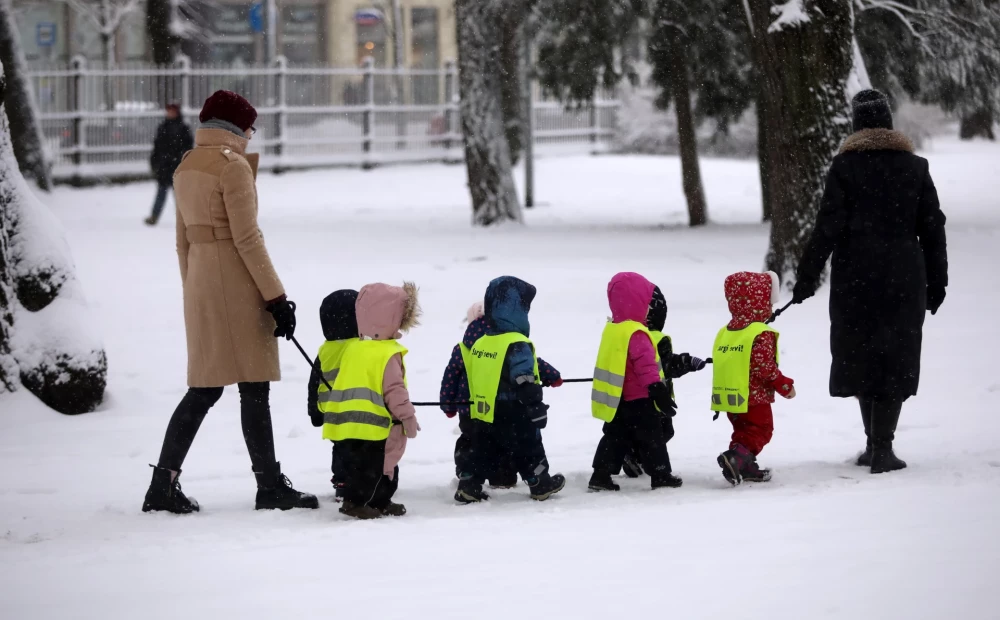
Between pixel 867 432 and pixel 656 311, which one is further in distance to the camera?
pixel 867 432

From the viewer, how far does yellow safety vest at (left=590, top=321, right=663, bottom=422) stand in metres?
5.67

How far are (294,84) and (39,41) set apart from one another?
16.3m

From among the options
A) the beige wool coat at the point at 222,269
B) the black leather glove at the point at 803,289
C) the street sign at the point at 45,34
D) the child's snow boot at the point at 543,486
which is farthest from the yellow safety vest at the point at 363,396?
the street sign at the point at 45,34

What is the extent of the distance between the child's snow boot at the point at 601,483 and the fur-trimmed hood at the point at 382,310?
119 cm

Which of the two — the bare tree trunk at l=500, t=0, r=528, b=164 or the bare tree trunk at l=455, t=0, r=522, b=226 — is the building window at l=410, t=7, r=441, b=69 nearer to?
the bare tree trunk at l=500, t=0, r=528, b=164

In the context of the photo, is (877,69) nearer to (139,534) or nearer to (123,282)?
(123,282)

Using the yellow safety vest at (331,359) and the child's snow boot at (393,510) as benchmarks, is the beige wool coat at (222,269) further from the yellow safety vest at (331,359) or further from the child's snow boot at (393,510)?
the child's snow boot at (393,510)

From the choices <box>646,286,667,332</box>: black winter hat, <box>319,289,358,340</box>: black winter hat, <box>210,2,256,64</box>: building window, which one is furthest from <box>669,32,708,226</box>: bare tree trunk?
<box>210,2,256,64</box>: building window

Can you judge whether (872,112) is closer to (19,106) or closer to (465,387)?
(465,387)

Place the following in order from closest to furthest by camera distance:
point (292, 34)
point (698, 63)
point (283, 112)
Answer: point (698, 63) → point (283, 112) → point (292, 34)

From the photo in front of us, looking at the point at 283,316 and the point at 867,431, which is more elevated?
the point at 283,316

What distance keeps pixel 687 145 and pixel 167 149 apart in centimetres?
743

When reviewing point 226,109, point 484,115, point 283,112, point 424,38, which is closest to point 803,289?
point 226,109

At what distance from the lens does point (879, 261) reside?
5.82 metres
